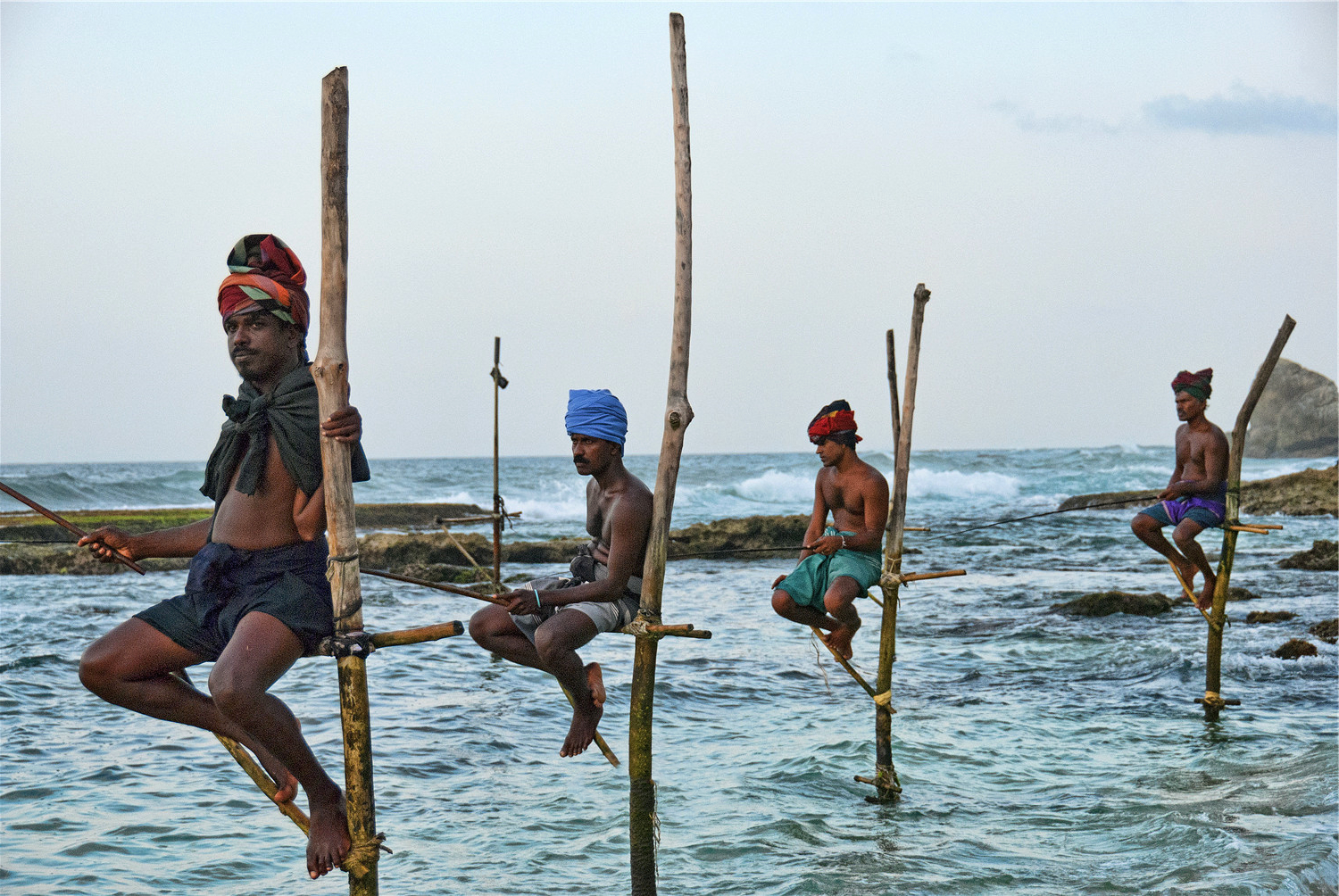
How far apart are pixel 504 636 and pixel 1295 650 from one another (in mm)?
12076

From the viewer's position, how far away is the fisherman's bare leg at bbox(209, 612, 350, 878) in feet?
11.4

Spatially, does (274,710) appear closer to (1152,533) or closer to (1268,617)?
(1152,533)

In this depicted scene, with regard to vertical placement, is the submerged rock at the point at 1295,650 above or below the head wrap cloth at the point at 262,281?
below

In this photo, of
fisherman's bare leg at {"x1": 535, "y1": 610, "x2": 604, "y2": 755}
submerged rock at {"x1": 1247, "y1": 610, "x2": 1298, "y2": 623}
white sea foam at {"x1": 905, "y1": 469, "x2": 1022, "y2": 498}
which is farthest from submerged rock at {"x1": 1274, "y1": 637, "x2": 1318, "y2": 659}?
white sea foam at {"x1": 905, "y1": 469, "x2": 1022, "y2": 498}

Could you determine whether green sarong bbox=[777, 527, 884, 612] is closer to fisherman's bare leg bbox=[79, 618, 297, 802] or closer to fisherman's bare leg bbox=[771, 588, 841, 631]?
fisherman's bare leg bbox=[771, 588, 841, 631]

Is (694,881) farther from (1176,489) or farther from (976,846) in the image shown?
(1176,489)

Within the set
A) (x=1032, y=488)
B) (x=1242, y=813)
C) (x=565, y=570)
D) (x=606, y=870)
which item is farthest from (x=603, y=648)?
(x=1032, y=488)

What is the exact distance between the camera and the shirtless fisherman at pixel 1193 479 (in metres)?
9.41

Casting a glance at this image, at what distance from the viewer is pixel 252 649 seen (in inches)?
140

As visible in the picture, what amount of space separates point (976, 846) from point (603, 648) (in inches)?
333

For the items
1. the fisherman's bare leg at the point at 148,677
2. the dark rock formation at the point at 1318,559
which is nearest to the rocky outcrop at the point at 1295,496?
the dark rock formation at the point at 1318,559

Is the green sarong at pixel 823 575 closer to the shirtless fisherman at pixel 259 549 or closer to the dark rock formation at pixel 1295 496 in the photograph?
the shirtless fisherman at pixel 259 549

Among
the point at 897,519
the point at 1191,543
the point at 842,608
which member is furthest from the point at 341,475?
the point at 1191,543

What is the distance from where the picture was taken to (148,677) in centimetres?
383
